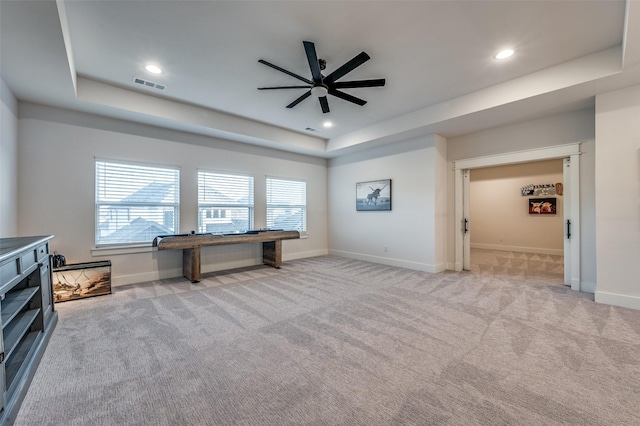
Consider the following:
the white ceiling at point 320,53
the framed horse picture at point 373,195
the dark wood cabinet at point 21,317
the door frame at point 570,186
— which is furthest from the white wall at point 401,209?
the dark wood cabinet at point 21,317

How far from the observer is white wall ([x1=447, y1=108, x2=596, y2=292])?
12.7 feet

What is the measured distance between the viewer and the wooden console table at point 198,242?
165 inches

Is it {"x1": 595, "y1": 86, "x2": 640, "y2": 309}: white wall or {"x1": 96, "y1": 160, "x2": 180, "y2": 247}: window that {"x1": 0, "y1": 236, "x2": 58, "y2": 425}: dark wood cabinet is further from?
{"x1": 595, "y1": 86, "x2": 640, "y2": 309}: white wall

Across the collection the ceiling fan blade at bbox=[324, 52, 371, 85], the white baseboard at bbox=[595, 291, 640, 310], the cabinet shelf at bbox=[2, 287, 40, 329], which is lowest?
the white baseboard at bbox=[595, 291, 640, 310]

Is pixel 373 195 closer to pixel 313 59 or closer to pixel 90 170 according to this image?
pixel 313 59

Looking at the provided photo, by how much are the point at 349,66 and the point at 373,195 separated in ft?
12.1

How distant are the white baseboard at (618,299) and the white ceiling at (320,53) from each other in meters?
2.59

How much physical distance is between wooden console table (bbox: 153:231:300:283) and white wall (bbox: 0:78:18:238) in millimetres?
1603

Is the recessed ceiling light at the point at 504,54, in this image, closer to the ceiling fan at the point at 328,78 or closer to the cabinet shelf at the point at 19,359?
the ceiling fan at the point at 328,78

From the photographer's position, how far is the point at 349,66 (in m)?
→ 2.75

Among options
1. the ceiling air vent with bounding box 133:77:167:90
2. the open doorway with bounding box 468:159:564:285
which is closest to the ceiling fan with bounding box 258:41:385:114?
the ceiling air vent with bounding box 133:77:167:90

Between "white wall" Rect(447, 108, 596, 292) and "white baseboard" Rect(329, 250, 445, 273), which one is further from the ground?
"white wall" Rect(447, 108, 596, 292)

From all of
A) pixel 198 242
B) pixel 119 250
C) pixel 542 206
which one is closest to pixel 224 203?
pixel 198 242

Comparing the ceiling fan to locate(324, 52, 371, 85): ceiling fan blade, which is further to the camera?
the ceiling fan
